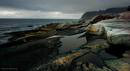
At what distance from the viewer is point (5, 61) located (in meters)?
10.4

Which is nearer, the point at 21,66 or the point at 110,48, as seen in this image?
the point at 21,66

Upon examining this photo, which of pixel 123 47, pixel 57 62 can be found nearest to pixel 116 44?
pixel 123 47

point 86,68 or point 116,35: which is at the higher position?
point 116,35

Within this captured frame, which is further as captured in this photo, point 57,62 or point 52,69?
point 57,62

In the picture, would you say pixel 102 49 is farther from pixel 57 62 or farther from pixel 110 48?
pixel 57 62

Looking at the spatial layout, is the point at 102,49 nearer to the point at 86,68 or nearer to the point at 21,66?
the point at 86,68

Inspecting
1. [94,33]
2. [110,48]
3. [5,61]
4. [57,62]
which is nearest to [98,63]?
[57,62]

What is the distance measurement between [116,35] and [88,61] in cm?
498

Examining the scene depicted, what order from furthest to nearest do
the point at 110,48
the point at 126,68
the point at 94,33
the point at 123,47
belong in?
1. the point at 94,33
2. the point at 110,48
3. the point at 123,47
4. the point at 126,68

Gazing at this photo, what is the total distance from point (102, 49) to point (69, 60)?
14.0ft

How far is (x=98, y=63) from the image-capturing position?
7418 mm

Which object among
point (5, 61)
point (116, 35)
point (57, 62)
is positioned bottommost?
point (5, 61)

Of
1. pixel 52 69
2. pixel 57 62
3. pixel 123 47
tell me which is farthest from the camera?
pixel 123 47

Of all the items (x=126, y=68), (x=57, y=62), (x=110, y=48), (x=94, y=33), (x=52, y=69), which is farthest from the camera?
(x=94, y=33)
